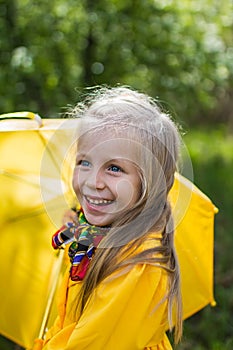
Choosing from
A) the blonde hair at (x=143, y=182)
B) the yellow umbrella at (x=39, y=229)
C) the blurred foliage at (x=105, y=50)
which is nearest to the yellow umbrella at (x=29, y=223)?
the yellow umbrella at (x=39, y=229)

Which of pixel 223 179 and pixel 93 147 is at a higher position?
pixel 93 147

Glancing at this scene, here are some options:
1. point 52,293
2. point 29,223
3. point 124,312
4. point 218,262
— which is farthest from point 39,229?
point 218,262

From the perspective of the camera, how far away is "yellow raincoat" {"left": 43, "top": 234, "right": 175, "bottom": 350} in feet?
6.16

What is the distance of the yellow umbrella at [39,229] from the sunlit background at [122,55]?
0.84 meters

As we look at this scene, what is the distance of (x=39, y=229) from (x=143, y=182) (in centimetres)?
92

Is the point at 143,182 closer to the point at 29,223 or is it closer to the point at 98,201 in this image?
the point at 98,201

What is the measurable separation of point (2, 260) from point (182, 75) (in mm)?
2279

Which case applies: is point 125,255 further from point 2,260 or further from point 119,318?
point 2,260

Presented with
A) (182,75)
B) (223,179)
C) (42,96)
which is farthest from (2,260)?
(223,179)

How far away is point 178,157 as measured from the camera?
205 cm

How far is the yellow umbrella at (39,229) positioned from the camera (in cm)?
246

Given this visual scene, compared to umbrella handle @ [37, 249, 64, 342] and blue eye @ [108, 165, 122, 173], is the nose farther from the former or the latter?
umbrella handle @ [37, 249, 64, 342]

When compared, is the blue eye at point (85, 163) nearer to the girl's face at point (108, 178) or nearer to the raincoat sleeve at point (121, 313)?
the girl's face at point (108, 178)

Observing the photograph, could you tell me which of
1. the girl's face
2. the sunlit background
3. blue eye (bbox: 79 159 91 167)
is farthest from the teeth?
the sunlit background
